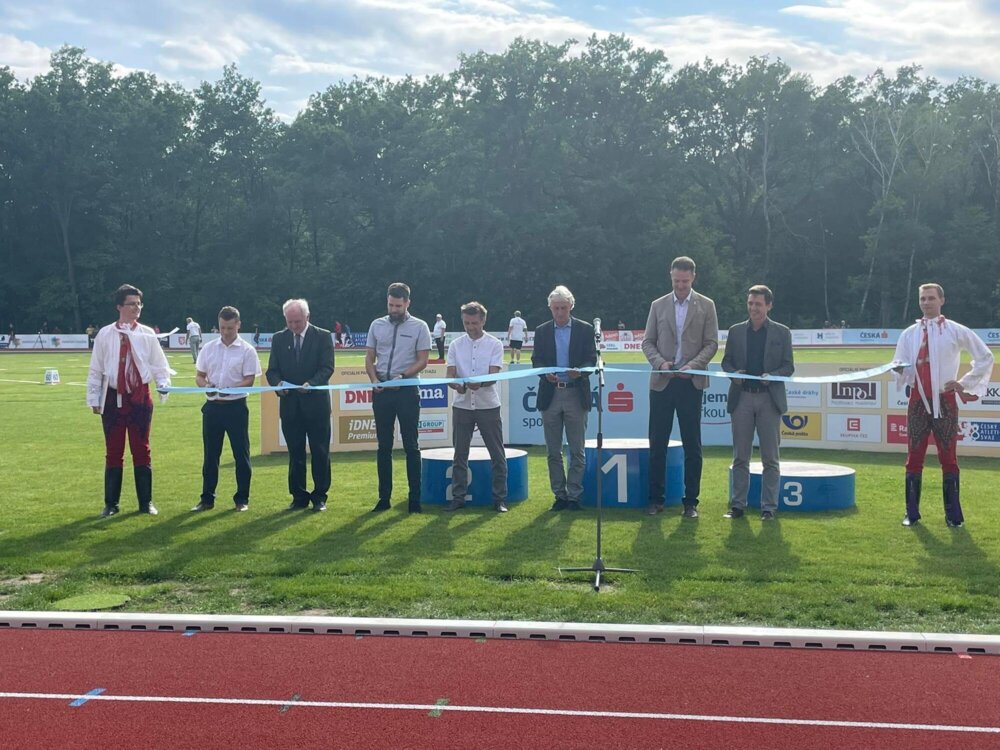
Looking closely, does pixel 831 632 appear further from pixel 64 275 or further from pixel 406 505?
pixel 64 275

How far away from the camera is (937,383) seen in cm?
924

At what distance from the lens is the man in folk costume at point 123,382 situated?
9.81m

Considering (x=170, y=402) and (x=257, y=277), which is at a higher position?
(x=257, y=277)

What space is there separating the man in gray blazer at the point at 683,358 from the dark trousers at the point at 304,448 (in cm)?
306

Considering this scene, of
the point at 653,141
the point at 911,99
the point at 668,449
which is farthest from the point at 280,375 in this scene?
the point at 911,99

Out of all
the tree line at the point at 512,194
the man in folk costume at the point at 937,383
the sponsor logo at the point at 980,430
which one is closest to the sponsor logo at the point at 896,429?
the sponsor logo at the point at 980,430

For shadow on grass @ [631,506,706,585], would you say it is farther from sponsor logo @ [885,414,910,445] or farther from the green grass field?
sponsor logo @ [885,414,910,445]

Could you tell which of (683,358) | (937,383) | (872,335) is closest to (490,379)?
(683,358)

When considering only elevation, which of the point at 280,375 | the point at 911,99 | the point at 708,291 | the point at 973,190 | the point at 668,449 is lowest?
the point at 668,449

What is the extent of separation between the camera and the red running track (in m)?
4.73

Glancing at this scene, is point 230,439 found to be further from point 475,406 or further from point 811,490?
point 811,490

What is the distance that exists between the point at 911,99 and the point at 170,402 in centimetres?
7356

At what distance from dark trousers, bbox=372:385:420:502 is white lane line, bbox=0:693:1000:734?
5.08 m

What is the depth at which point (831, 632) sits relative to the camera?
19.9ft
